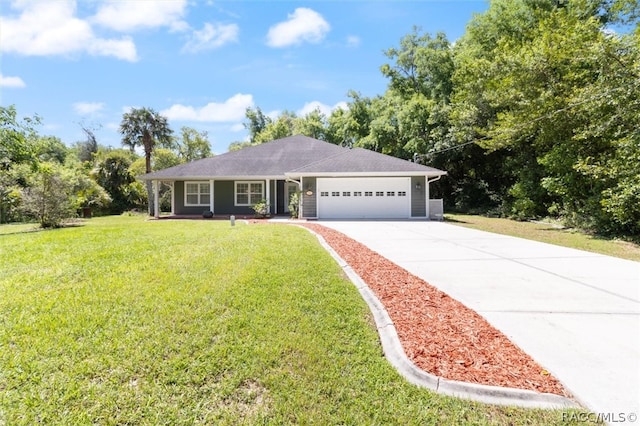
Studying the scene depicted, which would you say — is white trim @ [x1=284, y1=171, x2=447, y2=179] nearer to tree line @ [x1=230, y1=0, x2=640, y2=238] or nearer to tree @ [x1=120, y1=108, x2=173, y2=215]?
tree line @ [x1=230, y1=0, x2=640, y2=238]

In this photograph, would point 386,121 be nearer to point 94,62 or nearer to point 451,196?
point 451,196

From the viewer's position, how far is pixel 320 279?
498 cm

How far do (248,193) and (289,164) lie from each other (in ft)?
9.86

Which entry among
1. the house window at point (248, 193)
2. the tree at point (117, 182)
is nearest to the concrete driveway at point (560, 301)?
the house window at point (248, 193)

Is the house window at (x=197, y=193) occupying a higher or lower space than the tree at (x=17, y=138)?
lower

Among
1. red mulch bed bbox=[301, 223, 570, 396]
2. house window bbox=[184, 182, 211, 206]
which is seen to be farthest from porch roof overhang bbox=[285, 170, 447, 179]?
red mulch bed bbox=[301, 223, 570, 396]

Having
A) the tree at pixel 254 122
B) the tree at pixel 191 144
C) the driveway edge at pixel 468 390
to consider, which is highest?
the tree at pixel 254 122

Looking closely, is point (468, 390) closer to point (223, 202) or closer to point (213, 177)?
point (213, 177)

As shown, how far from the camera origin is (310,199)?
54.4 feet

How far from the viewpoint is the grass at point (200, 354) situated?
2.31 metres

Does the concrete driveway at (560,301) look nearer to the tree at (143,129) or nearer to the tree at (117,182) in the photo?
the tree at (143,129)

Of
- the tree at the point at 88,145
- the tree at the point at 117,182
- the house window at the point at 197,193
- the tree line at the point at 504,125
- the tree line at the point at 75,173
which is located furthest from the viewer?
the tree at the point at 88,145

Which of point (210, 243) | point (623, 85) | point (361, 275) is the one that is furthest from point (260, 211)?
point (623, 85)

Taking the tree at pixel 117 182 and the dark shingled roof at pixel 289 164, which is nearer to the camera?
the dark shingled roof at pixel 289 164
